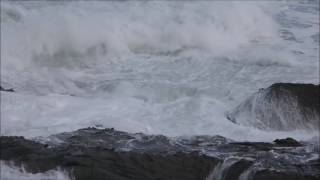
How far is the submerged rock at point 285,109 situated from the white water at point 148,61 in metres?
0.21

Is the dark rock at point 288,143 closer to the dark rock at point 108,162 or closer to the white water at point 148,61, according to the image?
the white water at point 148,61

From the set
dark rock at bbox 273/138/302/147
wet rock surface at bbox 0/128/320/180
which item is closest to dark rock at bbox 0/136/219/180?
wet rock surface at bbox 0/128/320/180

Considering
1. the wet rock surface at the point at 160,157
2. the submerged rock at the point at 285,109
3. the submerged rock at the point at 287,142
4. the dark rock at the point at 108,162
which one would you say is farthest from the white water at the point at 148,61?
the dark rock at the point at 108,162

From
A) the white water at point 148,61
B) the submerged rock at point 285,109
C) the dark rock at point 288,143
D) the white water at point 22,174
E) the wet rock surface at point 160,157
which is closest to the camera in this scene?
the wet rock surface at point 160,157

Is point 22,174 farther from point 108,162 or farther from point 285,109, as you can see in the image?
point 285,109

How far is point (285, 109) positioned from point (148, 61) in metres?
4.94

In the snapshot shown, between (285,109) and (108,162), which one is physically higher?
(285,109)

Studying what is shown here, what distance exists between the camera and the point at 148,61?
563 inches

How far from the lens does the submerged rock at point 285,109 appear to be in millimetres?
9750

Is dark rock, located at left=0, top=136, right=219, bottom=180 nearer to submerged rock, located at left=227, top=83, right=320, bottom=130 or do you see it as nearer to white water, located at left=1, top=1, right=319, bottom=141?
white water, located at left=1, top=1, right=319, bottom=141

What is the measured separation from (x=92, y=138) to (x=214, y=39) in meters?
7.56

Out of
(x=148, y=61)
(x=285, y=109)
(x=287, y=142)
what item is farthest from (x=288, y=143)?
(x=148, y=61)

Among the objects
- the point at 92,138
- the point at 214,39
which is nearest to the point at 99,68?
the point at 214,39

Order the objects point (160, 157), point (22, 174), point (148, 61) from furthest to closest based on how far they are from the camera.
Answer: point (148, 61) < point (160, 157) < point (22, 174)
